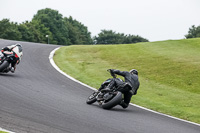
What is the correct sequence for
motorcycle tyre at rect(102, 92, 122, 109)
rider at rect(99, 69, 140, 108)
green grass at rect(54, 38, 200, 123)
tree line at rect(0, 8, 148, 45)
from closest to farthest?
motorcycle tyre at rect(102, 92, 122, 109)
rider at rect(99, 69, 140, 108)
green grass at rect(54, 38, 200, 123)
tree line at rect(0, 8, 148, 45)

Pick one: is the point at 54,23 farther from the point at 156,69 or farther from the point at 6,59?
the point at 6,59

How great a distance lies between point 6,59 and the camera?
14.5m

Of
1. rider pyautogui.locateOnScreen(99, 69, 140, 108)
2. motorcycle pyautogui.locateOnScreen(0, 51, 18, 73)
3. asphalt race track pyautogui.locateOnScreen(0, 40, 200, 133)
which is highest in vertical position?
motorcycle pyautogui.locateOnScreen(0, 51, 18, 73)

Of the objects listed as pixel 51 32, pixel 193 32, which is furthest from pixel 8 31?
pixel 193 32

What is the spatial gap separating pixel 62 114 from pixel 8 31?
285 feet

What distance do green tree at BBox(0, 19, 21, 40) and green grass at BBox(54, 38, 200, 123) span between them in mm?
66315

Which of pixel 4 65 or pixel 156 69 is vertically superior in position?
pixel 4 65

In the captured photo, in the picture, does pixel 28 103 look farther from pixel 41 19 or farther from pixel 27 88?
pixel 41 19

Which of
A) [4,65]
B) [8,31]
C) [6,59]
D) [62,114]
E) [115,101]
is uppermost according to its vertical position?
[8,31]

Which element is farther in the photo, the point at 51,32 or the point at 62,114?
the point at 51,32

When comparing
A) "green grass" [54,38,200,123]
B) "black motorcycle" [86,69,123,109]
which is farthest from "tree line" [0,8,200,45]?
"black motorcycle" [86,69,123,109]

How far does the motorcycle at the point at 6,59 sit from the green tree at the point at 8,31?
260ft

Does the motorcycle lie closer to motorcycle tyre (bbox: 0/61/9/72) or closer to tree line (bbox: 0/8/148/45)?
motorcycle tyre (bbox: 0/61/9/72)

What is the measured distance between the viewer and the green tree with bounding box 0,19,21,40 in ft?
300
